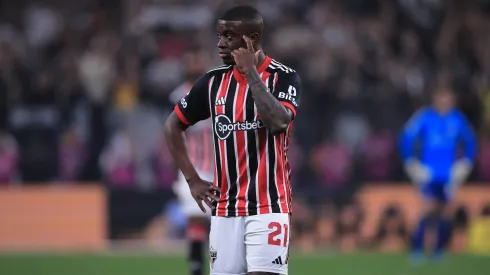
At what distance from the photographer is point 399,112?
1642 centimetres

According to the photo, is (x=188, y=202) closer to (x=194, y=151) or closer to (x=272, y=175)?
(x=194, y=151)

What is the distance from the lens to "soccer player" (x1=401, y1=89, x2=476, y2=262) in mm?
14406

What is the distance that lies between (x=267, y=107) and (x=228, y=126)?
0.41 metres

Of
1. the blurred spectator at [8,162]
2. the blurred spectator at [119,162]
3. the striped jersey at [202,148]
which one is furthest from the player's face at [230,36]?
the blurred spectator at [8,162]

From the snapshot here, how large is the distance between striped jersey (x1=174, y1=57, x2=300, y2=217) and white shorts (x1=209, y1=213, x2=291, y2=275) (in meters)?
0.06

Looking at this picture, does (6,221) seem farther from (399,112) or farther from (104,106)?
(399,112)

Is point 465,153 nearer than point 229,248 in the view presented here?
No

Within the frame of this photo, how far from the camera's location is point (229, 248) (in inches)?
220

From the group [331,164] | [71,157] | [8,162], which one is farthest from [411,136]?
[8,162]

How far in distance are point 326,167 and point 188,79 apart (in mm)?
6446

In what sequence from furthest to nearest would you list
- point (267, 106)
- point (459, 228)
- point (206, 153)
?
point (459, 228), point (206, 153), point (267, 106)

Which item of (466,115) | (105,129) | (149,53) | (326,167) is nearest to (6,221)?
(105,129)

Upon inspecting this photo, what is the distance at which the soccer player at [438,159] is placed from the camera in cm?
1441

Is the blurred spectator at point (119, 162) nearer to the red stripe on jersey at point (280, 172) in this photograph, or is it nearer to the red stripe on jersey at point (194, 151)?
the red stripe on jersey at point (194, 151)
